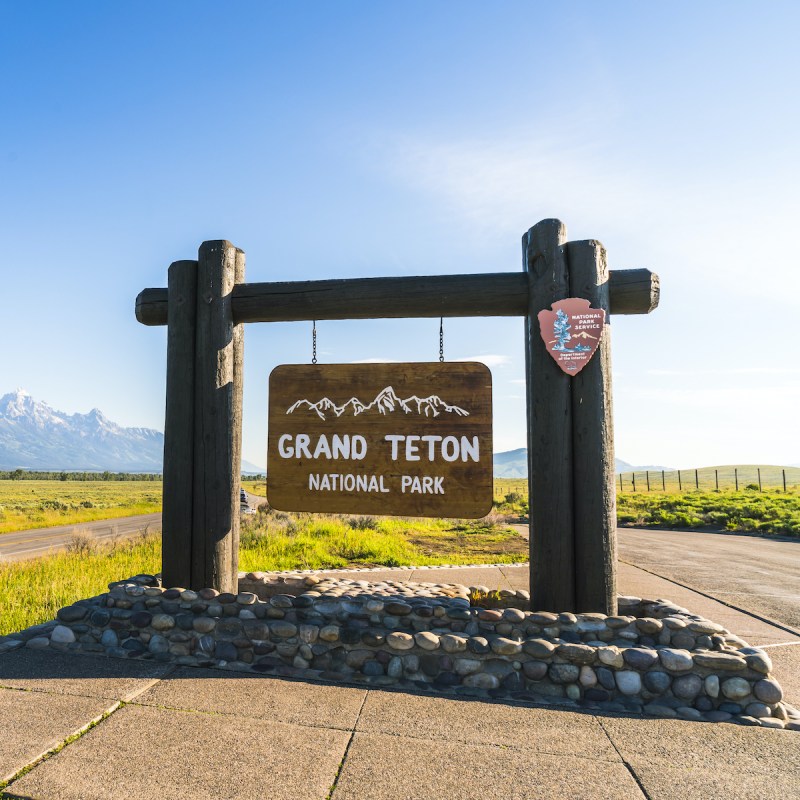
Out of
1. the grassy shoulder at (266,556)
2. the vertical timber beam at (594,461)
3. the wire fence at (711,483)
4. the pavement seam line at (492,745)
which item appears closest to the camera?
the pavement seam line at (492,745)

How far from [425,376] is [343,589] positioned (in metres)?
2.59

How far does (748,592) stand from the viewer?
24.5 feet

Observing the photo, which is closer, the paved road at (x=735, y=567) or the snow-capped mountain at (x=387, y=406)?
the snow-capped mountain at (x=387, y=406)

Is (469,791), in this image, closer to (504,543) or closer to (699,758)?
(699,758)

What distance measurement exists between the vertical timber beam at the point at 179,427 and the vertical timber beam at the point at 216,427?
0.07 meters

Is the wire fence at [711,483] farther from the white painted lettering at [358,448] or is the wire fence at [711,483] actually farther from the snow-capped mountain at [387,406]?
the white painted lettering at [358,448]

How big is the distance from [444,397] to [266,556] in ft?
21.6

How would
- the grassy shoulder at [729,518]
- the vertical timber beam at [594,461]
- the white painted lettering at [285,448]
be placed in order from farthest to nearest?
the grassy shoulder at [729,518], the white painted lettering at [285,448], the vertical timber beam at [594,461]

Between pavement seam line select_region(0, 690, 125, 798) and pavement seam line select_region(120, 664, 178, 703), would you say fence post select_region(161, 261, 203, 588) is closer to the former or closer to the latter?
pavement seam line select_region(120, 664, 178, 703)

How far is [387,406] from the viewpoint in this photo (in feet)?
15.7

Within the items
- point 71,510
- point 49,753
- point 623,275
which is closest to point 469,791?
point 49,753

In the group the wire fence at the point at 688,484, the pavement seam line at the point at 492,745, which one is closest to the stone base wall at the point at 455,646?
the pavement seam line at the point at 492,745

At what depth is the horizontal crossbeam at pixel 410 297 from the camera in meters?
4.59

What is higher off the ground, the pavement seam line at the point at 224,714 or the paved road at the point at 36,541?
the pavement seam line at the point at 224,714
